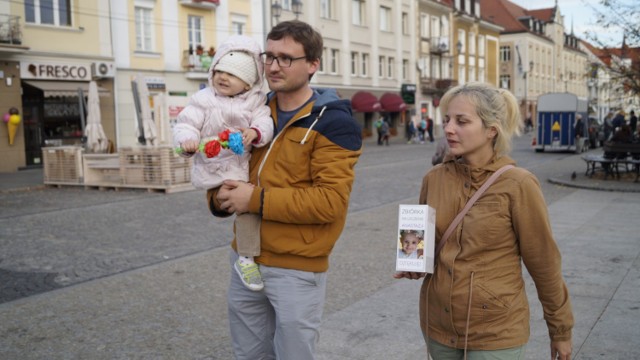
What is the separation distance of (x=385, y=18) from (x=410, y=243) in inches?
1837

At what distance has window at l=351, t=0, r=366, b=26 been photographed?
4269 cm

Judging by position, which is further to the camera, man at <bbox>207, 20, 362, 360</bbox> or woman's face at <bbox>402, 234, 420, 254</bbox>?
man at <bbox>207, 20, 362, 360</bbox>

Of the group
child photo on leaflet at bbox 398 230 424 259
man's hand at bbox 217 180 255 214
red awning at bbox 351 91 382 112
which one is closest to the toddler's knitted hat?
man's hand at bbox 217 180 255 214

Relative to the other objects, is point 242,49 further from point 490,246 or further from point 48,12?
point 48,12

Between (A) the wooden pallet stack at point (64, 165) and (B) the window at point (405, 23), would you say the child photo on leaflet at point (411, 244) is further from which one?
(B) the window at point (405, 23)

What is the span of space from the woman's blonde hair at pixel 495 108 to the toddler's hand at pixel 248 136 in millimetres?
793

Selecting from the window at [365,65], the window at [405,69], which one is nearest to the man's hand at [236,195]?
the window at [365,65]

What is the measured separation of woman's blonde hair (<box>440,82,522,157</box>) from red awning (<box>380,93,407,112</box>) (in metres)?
42.1

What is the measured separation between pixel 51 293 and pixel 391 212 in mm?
6627

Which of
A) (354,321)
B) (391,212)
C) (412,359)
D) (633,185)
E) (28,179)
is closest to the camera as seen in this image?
(412,359)

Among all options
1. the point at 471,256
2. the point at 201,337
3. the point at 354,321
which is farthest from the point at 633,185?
the point at 471,256

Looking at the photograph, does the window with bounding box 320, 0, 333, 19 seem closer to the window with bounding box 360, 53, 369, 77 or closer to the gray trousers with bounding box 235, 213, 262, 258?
the window with bounding box 360, 53, 369, 77

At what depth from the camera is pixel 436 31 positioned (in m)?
54.3

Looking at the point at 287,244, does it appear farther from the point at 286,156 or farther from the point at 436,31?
the point at 436,31
